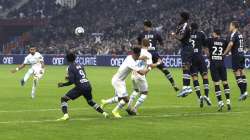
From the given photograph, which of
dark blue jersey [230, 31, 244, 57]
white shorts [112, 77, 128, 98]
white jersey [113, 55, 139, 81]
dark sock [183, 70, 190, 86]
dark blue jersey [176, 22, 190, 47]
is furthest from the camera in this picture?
dark blue jersey [230, 31, 244, 57]

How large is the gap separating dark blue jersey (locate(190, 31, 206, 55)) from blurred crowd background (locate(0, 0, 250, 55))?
107 feet

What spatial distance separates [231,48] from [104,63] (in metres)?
41.5

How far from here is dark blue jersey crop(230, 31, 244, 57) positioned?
22.3 meters

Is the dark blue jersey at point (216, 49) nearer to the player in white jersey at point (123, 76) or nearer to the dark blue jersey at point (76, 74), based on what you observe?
the player in white jersey at point (123, 76)

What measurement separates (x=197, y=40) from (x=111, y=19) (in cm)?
4906

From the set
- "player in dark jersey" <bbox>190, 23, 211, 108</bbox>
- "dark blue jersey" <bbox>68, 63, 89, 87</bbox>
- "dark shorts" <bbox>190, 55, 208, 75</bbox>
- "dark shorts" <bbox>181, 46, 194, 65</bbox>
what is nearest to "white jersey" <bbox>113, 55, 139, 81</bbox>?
"dark blue jersey" <bbox>68, 63, 89, 87</bbox>

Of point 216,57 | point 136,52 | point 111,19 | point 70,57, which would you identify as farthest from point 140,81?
point 111,19

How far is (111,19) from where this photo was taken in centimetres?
7025

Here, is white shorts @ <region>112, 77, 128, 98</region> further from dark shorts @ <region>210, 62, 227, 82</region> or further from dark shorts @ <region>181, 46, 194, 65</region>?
dark shorts @ <region>181, 46, 194, 65</region>

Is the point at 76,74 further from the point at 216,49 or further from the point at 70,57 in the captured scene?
the point at 216,49

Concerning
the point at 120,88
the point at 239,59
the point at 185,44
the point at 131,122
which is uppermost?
the point at 185,44

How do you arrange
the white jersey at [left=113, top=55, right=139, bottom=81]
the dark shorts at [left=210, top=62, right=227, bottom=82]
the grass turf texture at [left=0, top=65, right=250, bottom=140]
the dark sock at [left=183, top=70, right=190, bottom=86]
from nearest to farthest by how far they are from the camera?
1. the grass turf texture at [left=0, top=65, right=250, bottom=140]
2. the white jersey at [left=113, top=55, right=139, bottom=81]
3. the dark shorts at [left=210, top=62, right=227, bottom=82]
4. the dark sock at [left=183, top=70, right=190, bottom=86]

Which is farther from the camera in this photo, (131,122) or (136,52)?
Answer: (136,52)

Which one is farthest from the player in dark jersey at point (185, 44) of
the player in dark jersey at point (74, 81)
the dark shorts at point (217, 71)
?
the player in dark jersey at point (74, 81)
